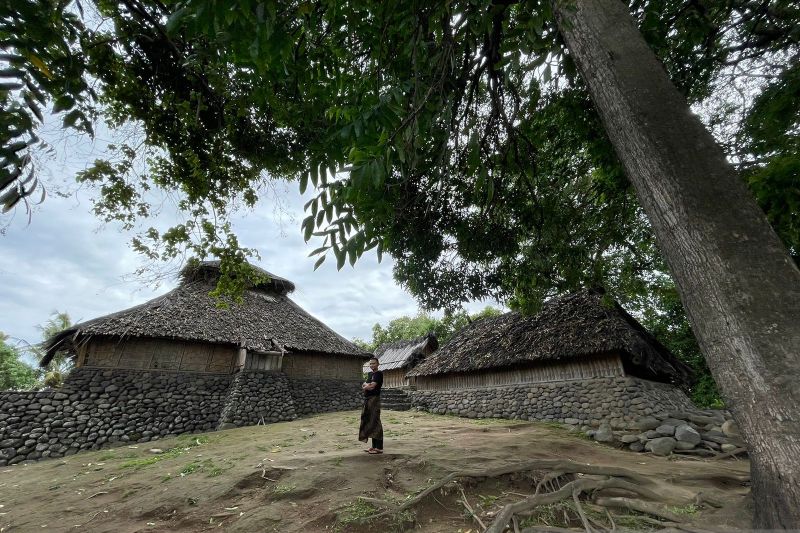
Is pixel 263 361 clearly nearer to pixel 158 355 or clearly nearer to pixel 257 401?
pixel 257 401

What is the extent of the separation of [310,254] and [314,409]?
15.5 m

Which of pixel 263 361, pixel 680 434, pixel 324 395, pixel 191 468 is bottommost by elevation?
pixel 191 468

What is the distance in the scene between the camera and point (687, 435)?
25.2 ft

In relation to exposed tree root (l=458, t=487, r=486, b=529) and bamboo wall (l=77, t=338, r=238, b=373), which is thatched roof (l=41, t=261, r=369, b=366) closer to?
bamboo wall (l=77, t=338, r=238, b=373)

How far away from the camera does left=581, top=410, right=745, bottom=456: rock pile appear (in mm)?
7336

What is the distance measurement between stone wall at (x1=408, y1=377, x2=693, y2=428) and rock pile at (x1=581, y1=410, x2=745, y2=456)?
1.26 ft

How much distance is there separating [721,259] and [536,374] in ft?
36.8

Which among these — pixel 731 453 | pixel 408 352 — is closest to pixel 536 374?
pixel 731 453

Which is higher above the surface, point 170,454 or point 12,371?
point 12,371

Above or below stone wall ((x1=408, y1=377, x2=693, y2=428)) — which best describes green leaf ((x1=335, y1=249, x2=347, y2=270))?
above

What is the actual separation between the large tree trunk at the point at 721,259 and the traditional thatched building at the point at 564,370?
6.79 meters

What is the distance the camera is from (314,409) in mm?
15672

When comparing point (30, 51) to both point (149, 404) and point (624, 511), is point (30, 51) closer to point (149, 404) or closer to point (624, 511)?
point (624, 511)

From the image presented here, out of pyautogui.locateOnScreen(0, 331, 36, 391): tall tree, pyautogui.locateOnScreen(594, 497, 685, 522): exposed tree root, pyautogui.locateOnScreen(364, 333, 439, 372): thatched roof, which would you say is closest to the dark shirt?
pyautogui.locateOnScreen(594, 497, 685, 522): exposed tree root
